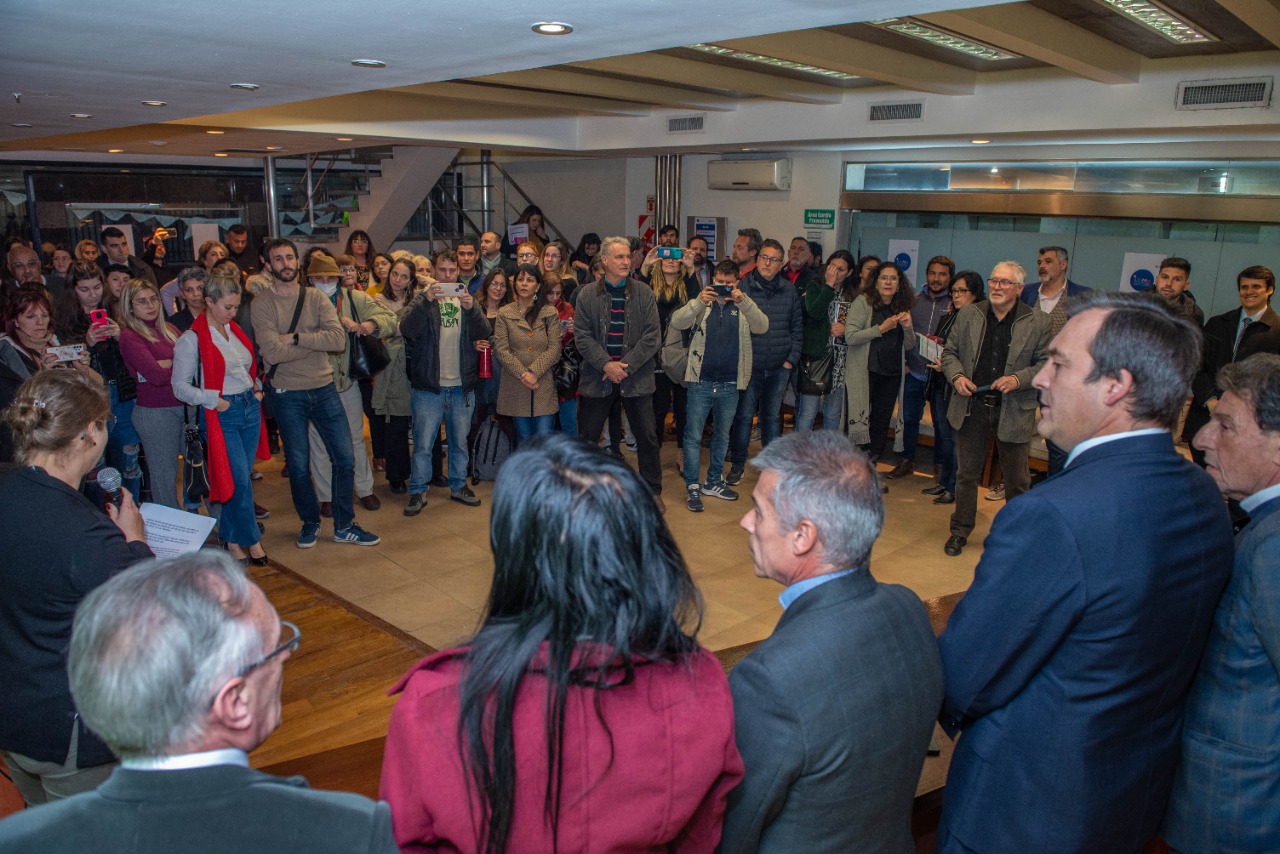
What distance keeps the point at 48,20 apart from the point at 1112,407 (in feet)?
9.03

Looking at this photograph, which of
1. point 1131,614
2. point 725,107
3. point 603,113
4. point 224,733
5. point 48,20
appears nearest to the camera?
point 224,733

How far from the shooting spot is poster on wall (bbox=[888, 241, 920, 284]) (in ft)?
28.8

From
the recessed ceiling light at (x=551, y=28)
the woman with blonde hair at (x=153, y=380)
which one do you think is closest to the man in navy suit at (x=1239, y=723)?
the recessed ceiling light at (x=551, y=28)

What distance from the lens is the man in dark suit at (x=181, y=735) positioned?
35.8 inches

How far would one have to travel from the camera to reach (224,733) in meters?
1.02

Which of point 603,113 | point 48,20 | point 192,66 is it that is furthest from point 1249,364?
point 603,113

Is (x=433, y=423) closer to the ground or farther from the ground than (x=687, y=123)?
closer to the ground

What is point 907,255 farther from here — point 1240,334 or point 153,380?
point 153,380

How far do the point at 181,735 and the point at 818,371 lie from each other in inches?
220

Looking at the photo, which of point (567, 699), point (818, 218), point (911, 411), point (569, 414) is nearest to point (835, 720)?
point (567, 699)

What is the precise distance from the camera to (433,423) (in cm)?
543

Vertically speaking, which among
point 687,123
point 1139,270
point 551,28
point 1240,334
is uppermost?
point 687,123

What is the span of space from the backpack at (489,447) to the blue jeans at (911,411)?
2945 millimetres

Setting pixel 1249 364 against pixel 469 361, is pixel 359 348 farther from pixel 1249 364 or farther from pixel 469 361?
pixel 1249 364
